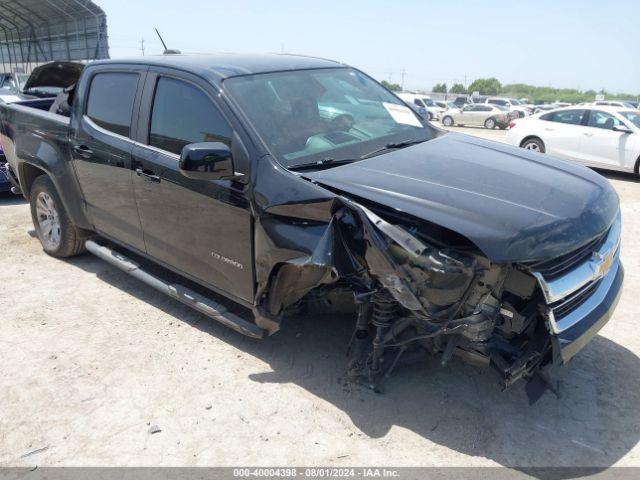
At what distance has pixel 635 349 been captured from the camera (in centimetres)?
378

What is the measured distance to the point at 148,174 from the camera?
3.88 metres

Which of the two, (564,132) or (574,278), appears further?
(564,132)

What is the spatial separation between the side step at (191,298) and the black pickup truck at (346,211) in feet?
0.07

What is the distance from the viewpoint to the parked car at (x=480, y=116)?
92.4ft

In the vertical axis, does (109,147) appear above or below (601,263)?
above

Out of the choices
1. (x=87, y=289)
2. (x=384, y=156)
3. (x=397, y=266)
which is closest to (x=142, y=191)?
(x=87, y=289)

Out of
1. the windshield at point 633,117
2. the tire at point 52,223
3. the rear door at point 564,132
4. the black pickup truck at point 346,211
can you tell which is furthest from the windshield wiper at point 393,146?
the windshield at point 633,117

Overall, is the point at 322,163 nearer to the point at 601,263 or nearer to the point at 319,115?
the point at 319,115

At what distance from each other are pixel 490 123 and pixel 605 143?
18.5 metres

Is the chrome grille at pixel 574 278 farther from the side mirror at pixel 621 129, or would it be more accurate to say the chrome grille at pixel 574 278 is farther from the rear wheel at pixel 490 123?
the rear wheel at pixel 490 123

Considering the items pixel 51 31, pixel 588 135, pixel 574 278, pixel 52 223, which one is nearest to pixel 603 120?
pixel 588 135

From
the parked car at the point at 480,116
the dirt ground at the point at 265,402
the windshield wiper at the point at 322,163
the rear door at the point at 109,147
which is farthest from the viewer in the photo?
the parked car at the point at 480,116

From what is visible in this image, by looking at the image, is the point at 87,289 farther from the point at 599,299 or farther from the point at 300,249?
the point at 599,299

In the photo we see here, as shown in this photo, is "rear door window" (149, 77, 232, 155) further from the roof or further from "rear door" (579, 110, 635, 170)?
"rear door" (579, 110, 635, 170)
